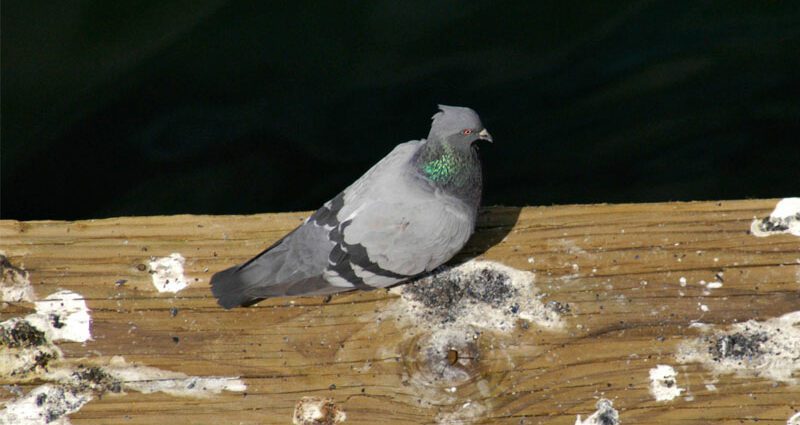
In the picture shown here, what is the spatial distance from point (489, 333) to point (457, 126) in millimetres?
956

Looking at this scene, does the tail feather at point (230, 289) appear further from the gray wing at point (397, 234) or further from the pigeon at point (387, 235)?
the gray wing at point (397, 234)

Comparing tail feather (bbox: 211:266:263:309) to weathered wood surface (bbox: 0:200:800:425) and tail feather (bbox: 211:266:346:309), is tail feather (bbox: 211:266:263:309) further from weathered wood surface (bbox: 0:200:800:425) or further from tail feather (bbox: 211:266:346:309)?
weathered wood surface (bbox: 0:200:800:425)

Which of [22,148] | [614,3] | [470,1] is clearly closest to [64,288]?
[22,148]

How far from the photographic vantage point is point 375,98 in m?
5.85

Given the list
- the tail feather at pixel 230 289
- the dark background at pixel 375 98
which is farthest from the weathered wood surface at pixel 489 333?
the dark background at pixel 375 98

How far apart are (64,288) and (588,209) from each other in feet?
8.46

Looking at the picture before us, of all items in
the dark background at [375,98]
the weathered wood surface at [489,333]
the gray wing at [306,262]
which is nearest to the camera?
the weathered wood surface at [489,333]

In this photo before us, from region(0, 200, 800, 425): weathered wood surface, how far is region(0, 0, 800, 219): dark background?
164 centimetres

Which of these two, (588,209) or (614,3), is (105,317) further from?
(614,3)

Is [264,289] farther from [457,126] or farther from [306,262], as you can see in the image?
[457,126]

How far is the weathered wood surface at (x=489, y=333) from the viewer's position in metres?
3.62

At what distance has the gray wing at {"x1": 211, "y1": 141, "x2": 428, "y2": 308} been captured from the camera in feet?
12.2

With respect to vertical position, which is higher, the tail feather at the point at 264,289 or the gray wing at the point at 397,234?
the gray wing at the point at 397,234

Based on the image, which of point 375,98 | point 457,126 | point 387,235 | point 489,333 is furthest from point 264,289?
point 375,98
